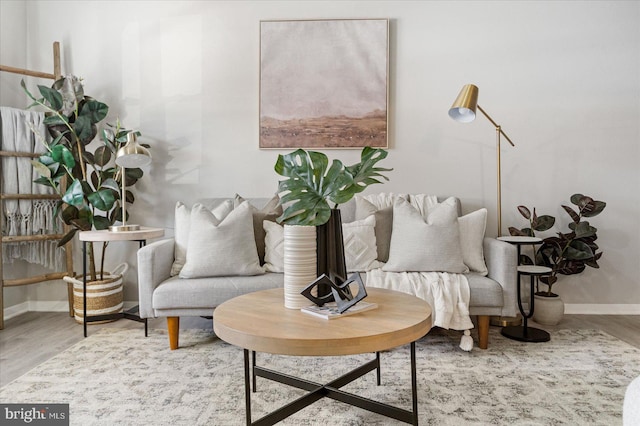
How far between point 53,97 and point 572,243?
12.9 feet

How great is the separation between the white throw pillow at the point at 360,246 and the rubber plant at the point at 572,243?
1112 millimetres

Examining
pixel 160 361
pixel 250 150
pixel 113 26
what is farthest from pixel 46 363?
pixel 113 26

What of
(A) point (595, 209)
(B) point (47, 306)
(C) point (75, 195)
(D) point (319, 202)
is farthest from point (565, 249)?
(B) point (47, 306)

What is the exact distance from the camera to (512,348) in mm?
2486

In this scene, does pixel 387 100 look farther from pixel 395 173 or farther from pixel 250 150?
pixel 250 150

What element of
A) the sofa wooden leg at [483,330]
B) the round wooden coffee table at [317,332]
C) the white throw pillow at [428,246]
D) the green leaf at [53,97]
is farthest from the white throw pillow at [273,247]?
the green leaf at [53,97]

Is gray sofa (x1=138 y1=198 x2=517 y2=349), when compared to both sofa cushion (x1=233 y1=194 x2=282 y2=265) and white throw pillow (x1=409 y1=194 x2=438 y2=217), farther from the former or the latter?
white throw pillow (x1=409 y1=194 x2=438 y2=217)

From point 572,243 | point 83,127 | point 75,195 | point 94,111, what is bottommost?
point 572,243

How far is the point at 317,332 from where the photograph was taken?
1308 millimetres

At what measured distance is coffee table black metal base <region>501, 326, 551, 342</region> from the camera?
2.60 metres

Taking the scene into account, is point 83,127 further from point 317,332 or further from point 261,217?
point 317,332

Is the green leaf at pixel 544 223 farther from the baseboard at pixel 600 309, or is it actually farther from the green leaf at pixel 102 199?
the green leaf at pixel 102 199

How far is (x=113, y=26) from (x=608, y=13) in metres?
3.98

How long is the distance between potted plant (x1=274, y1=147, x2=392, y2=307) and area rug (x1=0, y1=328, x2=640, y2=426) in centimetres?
61
